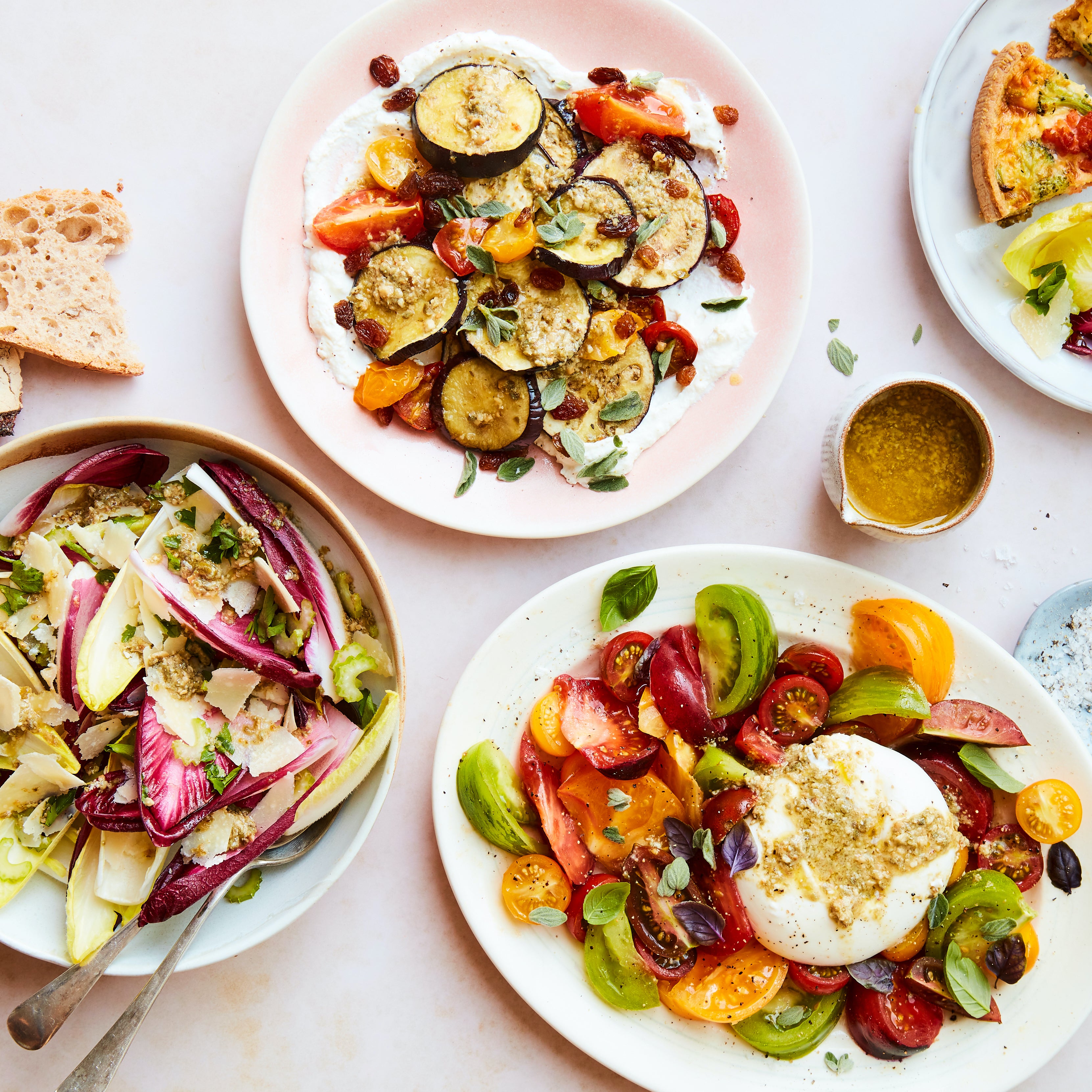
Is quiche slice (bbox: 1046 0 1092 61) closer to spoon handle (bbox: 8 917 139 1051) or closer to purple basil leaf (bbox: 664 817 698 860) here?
purple basil leaf (bbox: 664 817 698 860)

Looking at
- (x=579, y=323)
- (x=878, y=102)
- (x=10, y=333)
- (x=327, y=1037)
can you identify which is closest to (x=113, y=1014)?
(x=327, y=1037)

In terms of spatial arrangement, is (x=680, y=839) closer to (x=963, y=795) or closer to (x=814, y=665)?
(x=814, y=665)

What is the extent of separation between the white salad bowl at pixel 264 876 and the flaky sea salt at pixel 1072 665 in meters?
1.53

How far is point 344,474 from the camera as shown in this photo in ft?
Result: 6.42

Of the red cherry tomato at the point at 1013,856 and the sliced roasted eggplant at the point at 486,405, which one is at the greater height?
the sliced roasted eggplant at the point at 486,405

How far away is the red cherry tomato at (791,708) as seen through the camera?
185 cm

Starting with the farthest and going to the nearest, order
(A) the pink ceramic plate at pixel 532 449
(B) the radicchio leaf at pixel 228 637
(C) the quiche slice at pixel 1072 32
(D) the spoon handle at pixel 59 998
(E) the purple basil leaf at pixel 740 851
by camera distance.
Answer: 1. (C) the quiche slice at pixel 1072 32
2. (A) the pink ceramic plate at pixel 532 449
3. (E) the purple basil leaf at pixel 740 851
4. (B) the radicchio leaf at pixel 228 637
5. (D) the spoon handle at pixel 59 998

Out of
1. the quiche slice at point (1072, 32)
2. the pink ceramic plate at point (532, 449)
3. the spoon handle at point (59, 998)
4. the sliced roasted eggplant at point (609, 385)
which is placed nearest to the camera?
the spoon handle at point (59, 998)

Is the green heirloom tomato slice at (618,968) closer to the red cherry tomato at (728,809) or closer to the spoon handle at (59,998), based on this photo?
the red cherry tomato at (728,809)

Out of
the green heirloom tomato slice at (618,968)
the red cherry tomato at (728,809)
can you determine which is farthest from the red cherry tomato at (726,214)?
the green heirloom tomato slice at (618,968)

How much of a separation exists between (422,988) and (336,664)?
0.85 meters

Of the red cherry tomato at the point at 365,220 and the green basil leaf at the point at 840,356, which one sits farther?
the green basil leaf at the point at 840,356

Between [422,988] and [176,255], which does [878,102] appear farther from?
[422,988]

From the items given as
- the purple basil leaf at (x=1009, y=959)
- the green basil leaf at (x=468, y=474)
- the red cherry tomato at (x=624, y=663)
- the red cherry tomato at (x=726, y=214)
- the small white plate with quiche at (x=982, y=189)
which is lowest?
the purple basil leaf at (x=1009, y=959)
